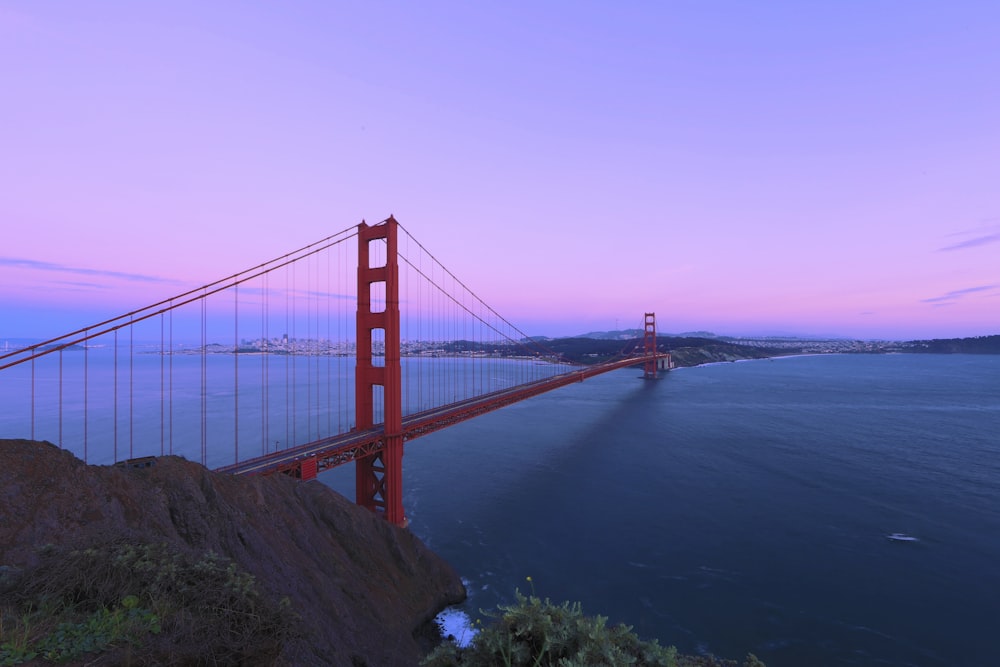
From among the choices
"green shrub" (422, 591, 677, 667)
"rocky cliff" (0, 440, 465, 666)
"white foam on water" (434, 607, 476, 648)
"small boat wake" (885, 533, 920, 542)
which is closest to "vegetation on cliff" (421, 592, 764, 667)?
"green shrub" (422, 591, 677, 667)

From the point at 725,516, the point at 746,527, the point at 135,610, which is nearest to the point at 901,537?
the point at 746,527

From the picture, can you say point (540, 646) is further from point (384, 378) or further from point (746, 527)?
point (746, 527)

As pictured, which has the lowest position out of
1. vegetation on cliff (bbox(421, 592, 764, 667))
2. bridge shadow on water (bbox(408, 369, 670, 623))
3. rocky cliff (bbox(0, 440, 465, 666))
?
bridge shadow on water (bbox(408, 369, 670, 623))

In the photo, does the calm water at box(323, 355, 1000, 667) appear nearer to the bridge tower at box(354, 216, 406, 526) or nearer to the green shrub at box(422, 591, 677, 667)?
the bridge tower at box(354, 216, 406, 526)

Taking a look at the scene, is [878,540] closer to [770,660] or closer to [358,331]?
[770,660]

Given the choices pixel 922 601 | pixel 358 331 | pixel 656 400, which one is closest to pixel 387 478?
pixel 358 331

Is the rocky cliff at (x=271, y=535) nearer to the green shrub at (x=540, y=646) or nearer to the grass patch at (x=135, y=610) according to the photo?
the grass patch at (x=135, y=610)
